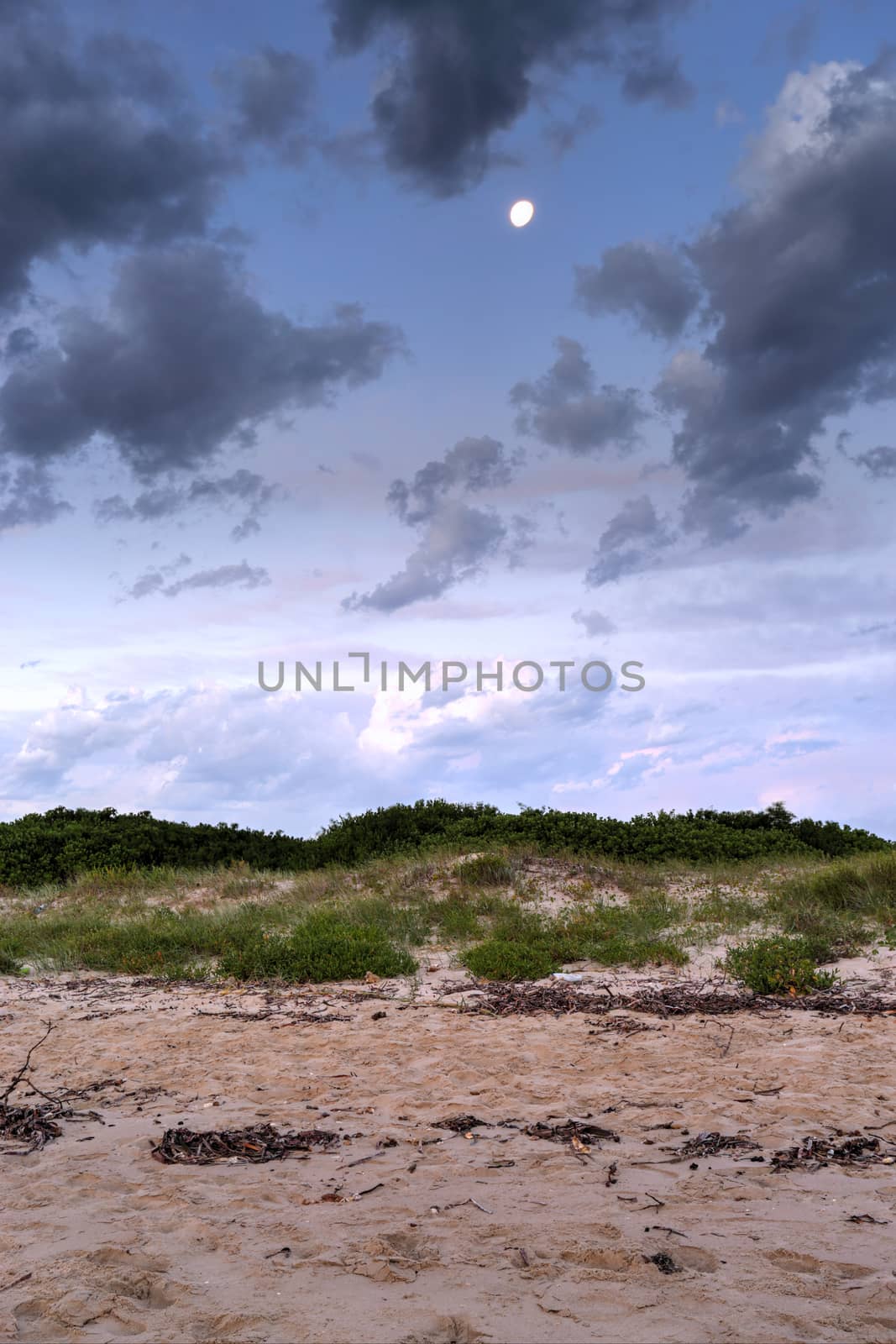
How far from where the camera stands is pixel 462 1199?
201 inches

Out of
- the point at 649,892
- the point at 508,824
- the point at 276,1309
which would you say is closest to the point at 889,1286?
the point at 276,1309

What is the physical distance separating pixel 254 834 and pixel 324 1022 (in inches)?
643

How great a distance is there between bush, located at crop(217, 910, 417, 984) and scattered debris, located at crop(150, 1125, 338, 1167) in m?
5.27

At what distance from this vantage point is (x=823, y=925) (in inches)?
499

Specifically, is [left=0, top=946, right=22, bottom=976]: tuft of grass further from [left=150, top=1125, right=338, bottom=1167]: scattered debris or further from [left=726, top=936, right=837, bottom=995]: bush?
[left=726, top=936, right=837, bottom=995]: bush

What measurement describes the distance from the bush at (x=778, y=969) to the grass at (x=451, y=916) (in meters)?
0.15

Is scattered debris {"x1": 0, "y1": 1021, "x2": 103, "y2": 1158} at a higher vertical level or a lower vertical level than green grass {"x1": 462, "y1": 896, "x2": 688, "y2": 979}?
lower

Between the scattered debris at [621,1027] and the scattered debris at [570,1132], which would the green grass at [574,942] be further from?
the scattered debris at [570,1132]

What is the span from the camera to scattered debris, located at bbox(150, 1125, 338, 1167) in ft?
19.4

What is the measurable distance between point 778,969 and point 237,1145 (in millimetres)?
6582

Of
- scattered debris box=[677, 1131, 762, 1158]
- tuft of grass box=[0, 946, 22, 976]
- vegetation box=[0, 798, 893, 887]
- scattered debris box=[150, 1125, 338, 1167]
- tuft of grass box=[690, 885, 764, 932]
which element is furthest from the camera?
vegetation box=[0, 798, 893, 887]

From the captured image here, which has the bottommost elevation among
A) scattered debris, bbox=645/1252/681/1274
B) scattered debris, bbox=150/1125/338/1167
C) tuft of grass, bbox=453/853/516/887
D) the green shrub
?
scattered debris, bbox=645/1252/681/1274

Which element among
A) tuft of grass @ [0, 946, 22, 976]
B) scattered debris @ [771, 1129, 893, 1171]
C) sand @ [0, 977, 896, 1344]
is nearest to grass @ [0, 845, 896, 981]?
tuft of grass @ [0, 946, 22, 976]

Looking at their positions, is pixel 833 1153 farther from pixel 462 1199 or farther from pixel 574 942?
pixel 574 942
